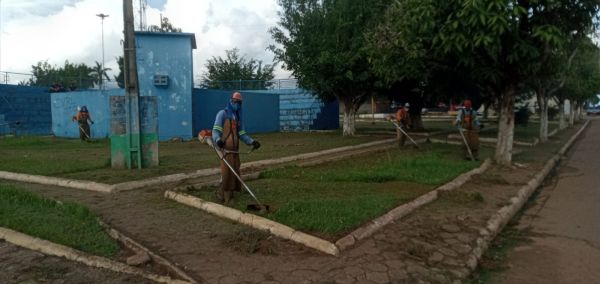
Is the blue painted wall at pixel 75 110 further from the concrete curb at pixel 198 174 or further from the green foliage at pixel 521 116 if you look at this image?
the green foliage at pixel 521 116

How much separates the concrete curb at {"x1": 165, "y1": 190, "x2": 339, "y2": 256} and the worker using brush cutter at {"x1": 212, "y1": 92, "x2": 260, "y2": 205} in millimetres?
298

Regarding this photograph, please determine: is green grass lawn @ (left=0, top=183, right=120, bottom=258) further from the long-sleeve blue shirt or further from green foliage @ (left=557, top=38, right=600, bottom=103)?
green foliage @ (left=557, top=38, right=600, bottom=103)

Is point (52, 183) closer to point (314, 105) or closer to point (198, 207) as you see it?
point (198, 207)

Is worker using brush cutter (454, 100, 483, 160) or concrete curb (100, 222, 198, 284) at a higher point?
worker using brush cutter (454, 100, 483, 160)

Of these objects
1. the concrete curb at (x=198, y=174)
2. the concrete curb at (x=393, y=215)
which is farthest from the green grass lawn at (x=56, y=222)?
the concrete curb at (x=393, y=215)

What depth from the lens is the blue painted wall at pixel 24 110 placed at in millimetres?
26906

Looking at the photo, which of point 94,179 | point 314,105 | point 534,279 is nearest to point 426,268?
point 534,279

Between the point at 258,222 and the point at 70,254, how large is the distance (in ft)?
6.48

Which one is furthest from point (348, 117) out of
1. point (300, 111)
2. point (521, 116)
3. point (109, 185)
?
point (521, 116)

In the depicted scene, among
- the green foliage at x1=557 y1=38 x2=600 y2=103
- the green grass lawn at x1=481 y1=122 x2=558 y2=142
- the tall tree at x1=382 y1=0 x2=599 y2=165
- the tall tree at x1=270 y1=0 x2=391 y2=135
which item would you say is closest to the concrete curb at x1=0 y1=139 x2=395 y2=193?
the tall tree at x1=382 y1=0 x2=599 y2=165

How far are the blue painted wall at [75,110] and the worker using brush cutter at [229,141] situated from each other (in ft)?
50.3

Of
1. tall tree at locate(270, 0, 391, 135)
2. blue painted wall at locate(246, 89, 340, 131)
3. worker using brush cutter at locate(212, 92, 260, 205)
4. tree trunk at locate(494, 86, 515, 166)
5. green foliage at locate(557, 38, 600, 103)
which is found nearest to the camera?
worker using brush cutter at locate(212, 92, 260, 205)

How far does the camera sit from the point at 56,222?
220 inches

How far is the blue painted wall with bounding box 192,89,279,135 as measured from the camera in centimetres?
2189
